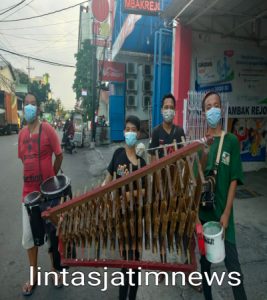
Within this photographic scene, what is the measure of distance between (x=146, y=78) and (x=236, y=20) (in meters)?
9.97

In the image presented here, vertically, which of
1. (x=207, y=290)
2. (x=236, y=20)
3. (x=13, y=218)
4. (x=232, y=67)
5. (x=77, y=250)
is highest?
(x=236, y=20)

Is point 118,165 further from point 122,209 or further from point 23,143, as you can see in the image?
point 23,143

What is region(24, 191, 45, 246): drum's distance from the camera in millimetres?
2771

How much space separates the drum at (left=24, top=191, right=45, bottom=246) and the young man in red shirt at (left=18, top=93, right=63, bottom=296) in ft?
0.52

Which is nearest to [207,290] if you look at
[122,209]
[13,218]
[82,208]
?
[122,209]

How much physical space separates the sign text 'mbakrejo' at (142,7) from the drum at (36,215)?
19.6 ft

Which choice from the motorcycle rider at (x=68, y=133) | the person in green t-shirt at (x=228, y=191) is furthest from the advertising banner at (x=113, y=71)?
the person in green t-shirt at (x=228, y=191)

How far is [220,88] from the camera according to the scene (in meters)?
7.24

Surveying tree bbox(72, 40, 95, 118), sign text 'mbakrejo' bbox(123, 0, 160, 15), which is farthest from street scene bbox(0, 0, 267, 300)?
tree bbox(72, 40, 95, 118)

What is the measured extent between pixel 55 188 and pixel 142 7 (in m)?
6.09

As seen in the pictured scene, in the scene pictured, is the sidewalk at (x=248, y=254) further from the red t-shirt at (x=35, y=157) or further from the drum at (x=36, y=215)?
the red t-shirt at (x=35, y=157)

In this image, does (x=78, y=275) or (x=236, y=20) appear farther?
(x=236, y=20)

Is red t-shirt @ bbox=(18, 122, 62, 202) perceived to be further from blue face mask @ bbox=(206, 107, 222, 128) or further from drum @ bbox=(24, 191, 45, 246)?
blue face mask @ bbox=(206, 107, 222, 128)

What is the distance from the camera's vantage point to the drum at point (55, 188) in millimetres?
2709
